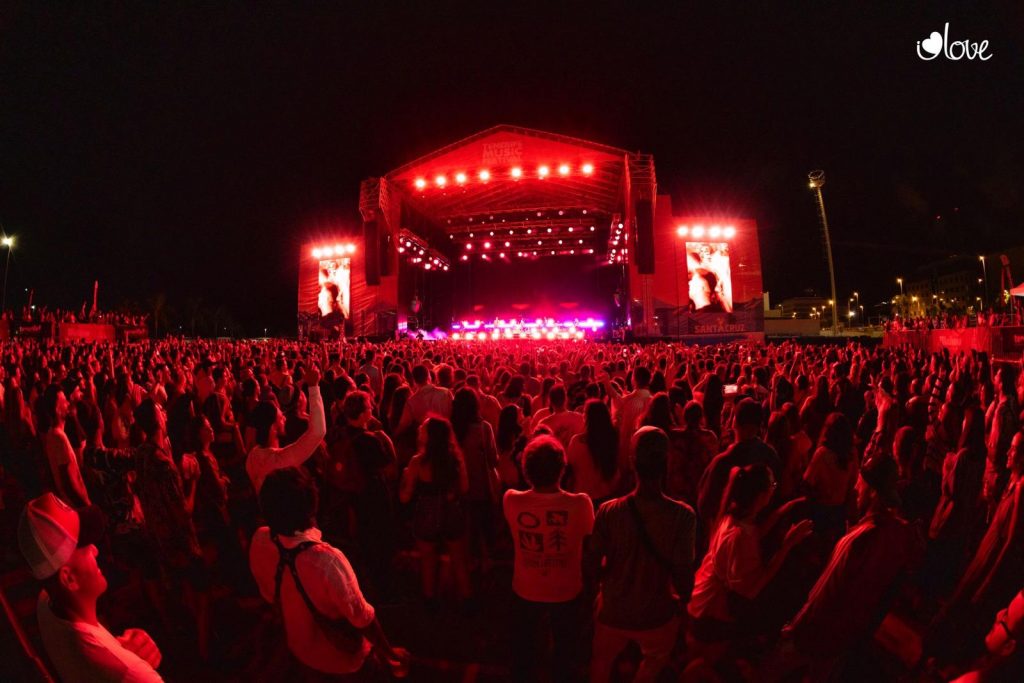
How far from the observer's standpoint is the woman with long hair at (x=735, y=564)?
2439 millimetres

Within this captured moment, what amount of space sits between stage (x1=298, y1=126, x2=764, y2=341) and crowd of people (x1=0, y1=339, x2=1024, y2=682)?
21.9 metres

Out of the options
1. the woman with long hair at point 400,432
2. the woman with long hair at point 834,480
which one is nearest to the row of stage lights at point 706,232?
the woman with long hair at point 400,432

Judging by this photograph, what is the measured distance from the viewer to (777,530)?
104 inches

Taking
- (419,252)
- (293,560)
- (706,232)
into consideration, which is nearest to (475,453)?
(293,560)

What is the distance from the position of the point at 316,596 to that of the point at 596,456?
2335 mm

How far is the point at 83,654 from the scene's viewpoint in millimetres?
1460

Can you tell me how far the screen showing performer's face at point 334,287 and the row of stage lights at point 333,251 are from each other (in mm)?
385

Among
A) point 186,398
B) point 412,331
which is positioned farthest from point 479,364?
point 412,331

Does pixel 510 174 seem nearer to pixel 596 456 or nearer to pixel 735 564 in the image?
pixel 596 456

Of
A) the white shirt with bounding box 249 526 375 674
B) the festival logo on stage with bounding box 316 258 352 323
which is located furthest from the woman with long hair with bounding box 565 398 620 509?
the festival logo on stage with bounding box 316 258 352 323

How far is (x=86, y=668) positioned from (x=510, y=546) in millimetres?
4002

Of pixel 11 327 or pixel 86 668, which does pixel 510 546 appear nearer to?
pixel 86 668

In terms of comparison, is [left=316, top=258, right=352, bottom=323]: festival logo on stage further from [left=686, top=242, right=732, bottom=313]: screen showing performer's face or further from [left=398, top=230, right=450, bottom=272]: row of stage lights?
[left=686, top=242, right=732, bottom=313]: screen showing performer's face

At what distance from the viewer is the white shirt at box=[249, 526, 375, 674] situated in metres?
1.91
